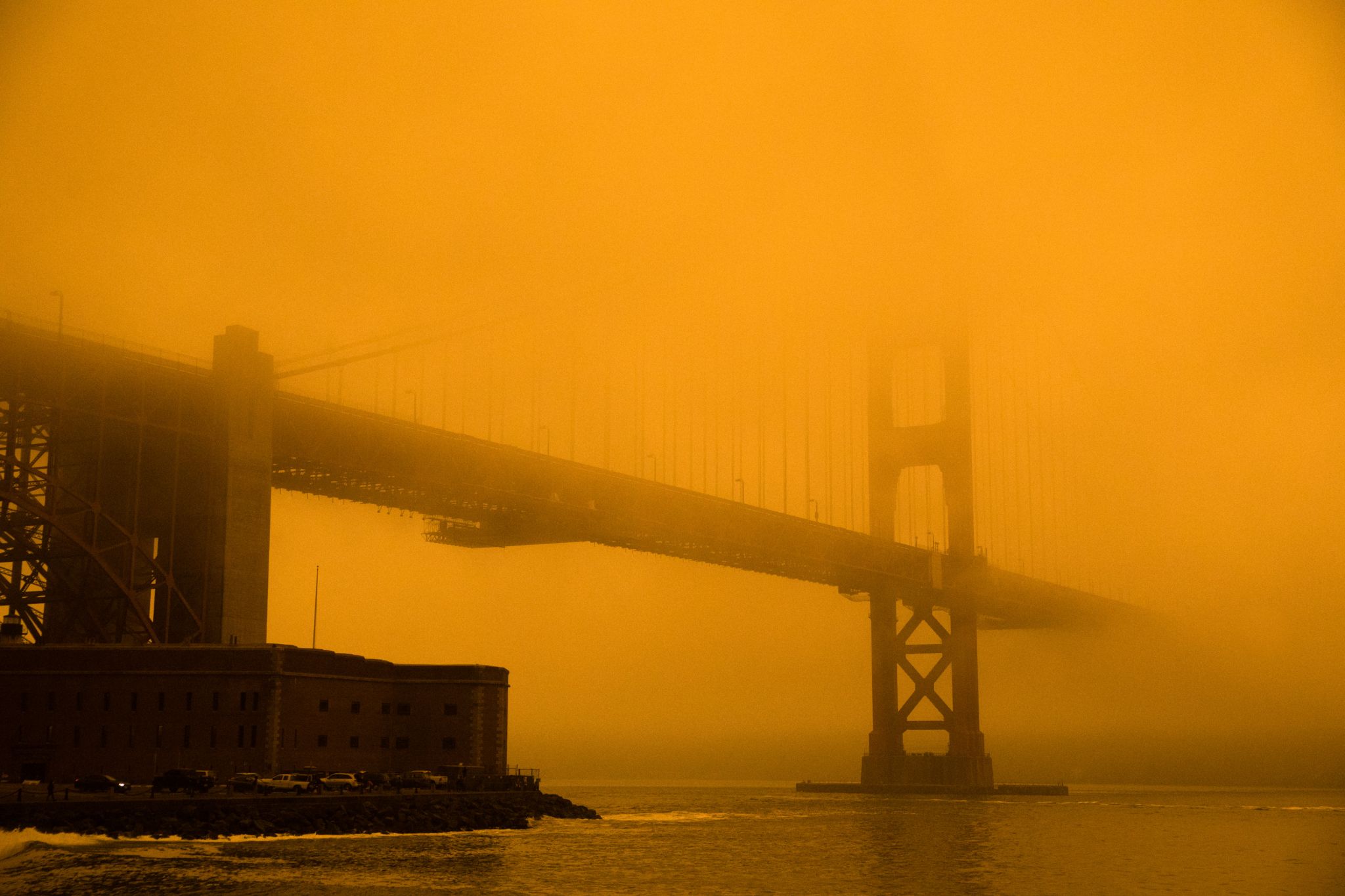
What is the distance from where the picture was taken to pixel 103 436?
200 feet

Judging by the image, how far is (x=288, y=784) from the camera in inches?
2190

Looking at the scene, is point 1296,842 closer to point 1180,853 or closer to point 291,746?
point 1180,853

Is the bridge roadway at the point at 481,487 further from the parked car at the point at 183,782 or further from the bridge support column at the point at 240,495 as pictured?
the parked car at the point at 183,782

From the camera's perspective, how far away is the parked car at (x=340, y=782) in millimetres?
57594

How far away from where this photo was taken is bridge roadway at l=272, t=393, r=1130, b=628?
228 feet

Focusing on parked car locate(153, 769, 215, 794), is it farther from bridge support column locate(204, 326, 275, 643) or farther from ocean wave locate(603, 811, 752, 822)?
ocean wave locate(603, 811, 752, 822)

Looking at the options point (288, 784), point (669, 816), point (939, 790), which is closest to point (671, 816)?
point (669, 816)

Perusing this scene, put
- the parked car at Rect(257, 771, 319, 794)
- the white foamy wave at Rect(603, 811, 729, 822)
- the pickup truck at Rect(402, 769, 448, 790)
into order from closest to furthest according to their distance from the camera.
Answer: the parked car at Rect(257, 771, 319, 794), the pickup truck at Rect(402, 769, 448, 790), the white foamy wave at Rect(603, 811, 729, 822)

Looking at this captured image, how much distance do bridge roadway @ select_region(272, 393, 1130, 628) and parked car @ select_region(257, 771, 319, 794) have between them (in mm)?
14794

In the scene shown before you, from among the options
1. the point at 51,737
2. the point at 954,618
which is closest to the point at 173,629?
the point at 51,737

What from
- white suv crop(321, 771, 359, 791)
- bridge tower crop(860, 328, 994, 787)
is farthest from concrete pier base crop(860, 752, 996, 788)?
white suv crop(321, 771, 359, 791)

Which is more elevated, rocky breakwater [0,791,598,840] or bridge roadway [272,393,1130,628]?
bridge roadway [272,393,1130,628]

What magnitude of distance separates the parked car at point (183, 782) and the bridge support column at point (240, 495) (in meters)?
7.57

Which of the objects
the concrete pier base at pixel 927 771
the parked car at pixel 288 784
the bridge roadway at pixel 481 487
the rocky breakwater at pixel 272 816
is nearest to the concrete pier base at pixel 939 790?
the concrete pier base at pixel 927 771
